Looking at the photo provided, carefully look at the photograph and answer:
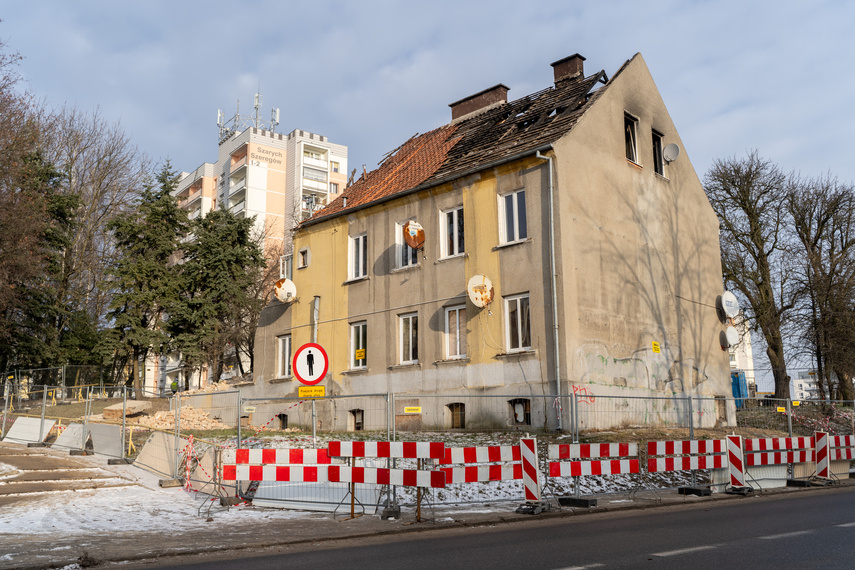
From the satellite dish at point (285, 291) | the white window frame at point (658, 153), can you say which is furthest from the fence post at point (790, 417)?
the satellite dish at point (285, 291)

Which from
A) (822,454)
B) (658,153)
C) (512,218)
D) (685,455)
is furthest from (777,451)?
(658,153)

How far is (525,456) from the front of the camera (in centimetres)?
1081

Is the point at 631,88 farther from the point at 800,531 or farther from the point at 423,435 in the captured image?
the point at 800,531

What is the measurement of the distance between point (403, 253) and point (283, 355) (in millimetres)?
6831

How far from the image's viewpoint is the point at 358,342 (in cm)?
2402

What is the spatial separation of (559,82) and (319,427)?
1456 centimetres

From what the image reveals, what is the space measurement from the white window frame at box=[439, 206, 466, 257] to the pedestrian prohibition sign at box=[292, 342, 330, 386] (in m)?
9.48

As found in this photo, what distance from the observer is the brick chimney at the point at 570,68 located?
25.1 metres

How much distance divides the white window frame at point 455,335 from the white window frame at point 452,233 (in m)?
1.70

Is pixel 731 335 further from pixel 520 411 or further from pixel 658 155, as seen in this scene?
pixel 520 411

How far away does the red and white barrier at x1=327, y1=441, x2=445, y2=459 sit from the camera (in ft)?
33.4

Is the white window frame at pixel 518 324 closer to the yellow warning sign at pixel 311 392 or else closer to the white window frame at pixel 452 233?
the white window frame at pixel 452 233

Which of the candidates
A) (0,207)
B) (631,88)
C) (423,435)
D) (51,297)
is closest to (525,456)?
(423,435)

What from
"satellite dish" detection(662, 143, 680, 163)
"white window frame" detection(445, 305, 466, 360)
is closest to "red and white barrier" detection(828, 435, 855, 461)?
"white window frame" detection(445, 305, 466, 360)
